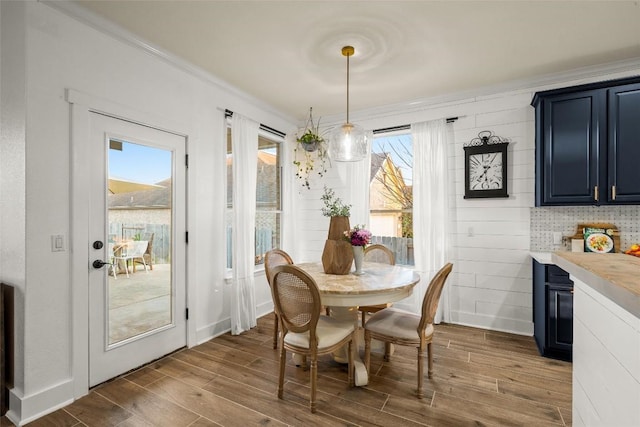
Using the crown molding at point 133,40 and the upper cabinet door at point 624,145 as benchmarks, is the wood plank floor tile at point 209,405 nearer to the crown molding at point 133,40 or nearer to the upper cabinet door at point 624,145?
the crown molding at point 133,40

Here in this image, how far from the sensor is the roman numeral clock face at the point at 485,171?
3.60m

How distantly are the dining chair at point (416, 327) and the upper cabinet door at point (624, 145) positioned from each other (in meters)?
1.93

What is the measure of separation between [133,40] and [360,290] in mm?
2675

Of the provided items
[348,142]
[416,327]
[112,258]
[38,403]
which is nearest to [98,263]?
[112,258]

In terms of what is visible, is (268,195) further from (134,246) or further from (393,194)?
(134,246)

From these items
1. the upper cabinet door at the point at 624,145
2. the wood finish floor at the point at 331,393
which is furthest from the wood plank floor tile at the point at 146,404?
the upper cabinet door at the point at 624,145

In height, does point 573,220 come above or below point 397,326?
above

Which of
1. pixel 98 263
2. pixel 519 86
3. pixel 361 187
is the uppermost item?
pixel 519 86

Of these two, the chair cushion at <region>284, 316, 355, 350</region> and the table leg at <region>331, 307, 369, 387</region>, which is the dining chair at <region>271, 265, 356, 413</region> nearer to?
the chair cushion at <region>284, 316, 355, 350</region>

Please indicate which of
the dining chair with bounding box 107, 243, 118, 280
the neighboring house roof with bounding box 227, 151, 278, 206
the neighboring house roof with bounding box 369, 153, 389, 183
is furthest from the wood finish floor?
the neighboring house roof with bounding box 369, 153, 389, 183

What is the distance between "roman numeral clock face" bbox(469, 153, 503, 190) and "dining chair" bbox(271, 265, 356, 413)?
2.44 meters

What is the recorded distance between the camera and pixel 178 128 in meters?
3.00

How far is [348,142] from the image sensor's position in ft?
9.11

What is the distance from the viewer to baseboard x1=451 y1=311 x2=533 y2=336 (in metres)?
3.47
